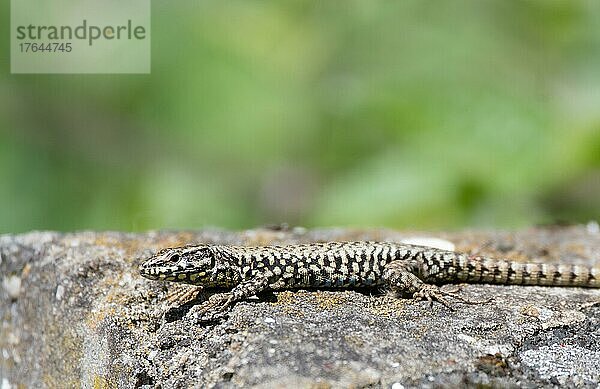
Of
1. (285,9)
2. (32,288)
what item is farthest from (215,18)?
(32,288)

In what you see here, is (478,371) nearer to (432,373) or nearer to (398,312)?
(432,373)

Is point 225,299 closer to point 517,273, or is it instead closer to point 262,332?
point 262,332

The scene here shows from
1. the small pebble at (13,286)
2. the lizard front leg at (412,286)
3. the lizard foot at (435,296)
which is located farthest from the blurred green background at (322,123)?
the lizard foot at (435,296)

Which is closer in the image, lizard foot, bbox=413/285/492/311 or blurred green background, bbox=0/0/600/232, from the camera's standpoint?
lizard foot, bbox=413/285/492/311

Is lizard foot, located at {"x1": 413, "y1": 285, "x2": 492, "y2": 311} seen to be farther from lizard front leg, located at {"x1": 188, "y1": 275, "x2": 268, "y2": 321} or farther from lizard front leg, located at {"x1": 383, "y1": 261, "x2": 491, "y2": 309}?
lizard front leg, located at {"x1": 188, "y1": 275, "x2": 268, "y2": 321}

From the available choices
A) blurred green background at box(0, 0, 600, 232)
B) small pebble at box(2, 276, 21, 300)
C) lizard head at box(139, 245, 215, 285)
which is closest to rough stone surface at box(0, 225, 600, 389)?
small pebble at box(2, 276, 21, 300)
